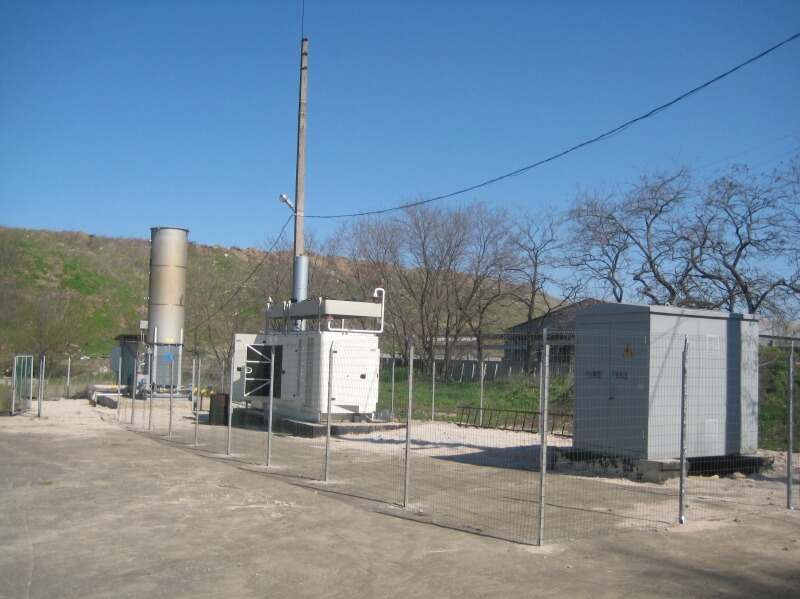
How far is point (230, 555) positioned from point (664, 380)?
754 centimetres

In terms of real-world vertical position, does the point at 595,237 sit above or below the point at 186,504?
above

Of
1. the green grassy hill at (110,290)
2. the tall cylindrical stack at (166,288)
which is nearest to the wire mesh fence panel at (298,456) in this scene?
the tall cylindrical stack at (166,288)

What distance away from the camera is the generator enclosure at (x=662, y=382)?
11.7 meters

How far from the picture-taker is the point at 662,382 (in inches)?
462

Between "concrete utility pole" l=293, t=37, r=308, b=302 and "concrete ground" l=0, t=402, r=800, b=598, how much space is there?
11722mm

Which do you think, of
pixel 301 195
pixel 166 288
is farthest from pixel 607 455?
pixel 166 288

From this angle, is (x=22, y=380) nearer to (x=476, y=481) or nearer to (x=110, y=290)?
(x=476, y=481)

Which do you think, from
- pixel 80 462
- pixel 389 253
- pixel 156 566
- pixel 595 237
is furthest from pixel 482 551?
pixel 389 253

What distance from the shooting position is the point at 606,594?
6027mm

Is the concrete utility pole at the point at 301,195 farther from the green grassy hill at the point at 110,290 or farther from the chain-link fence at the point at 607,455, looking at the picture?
the green grassy hill at the point at 110,290

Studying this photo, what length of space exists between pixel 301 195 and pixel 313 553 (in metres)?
16.7

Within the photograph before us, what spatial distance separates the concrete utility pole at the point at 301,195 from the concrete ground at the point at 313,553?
1172 centimetres

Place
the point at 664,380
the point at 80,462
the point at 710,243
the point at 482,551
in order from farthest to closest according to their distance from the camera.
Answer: the point at 710,243, the point at 80,462, the point at 664,380, the point at 482,551

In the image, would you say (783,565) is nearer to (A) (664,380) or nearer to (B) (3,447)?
(A) (664,380)
